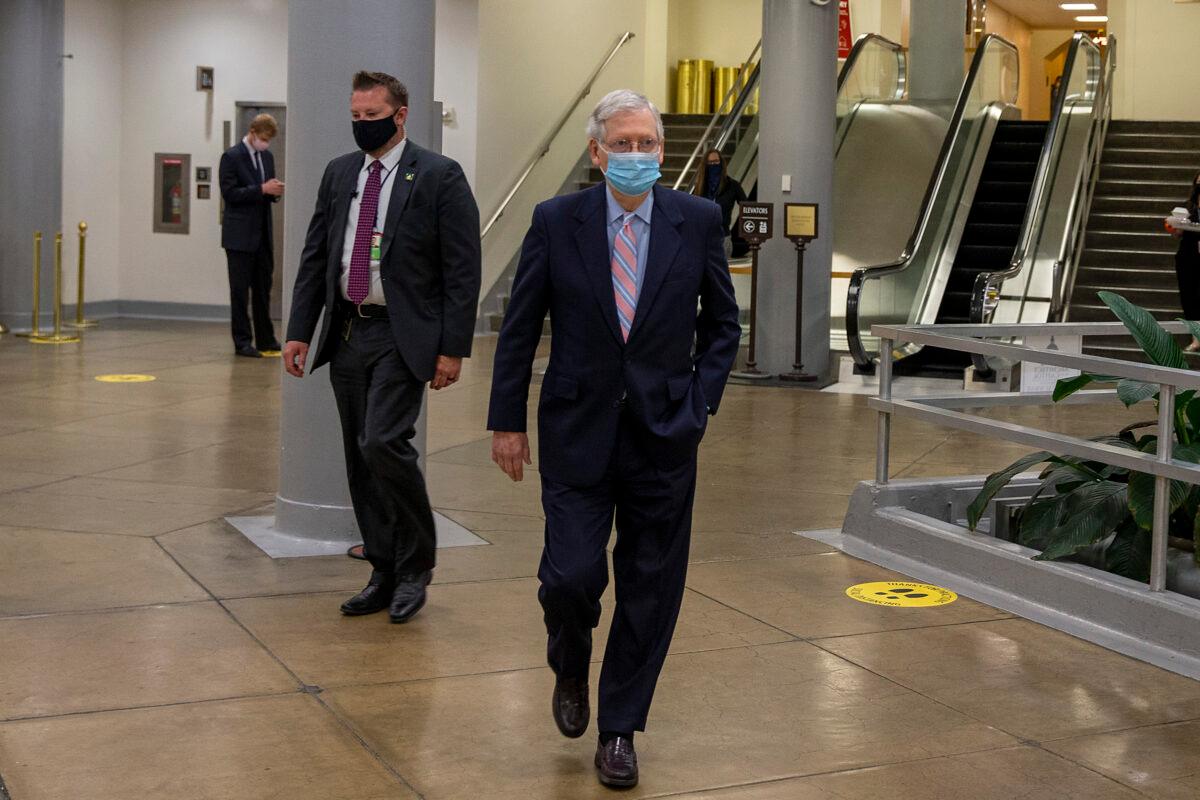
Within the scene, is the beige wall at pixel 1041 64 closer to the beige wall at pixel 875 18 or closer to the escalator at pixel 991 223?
the beige wall at pixel 875 18

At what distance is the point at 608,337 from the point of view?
3.86m

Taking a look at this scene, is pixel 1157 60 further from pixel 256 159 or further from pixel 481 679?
pixel 481 679

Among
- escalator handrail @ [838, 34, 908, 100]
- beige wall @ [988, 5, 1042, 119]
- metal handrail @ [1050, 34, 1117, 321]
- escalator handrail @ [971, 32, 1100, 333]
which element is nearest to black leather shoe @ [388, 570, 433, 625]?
escalator handrail @ [971, 32, 1100, 333]

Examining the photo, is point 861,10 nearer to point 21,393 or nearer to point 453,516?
point 21,393

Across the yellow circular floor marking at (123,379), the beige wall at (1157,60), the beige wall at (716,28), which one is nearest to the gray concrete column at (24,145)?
the yellow circular floor marking at (123,379)

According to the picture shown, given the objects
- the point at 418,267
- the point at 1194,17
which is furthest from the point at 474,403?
the point at 1194,17

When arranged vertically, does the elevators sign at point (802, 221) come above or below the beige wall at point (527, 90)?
below

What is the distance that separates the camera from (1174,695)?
4.80 metres

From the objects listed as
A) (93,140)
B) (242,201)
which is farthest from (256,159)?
(93,140)

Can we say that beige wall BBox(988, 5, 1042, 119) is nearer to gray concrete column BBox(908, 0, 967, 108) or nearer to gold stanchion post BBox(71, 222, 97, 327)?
gray concrete column BBox(908, 0, 967, 108)

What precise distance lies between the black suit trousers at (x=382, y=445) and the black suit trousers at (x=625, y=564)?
4.50 ft

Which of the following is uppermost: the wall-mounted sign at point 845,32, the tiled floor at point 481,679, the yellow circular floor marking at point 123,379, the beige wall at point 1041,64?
the beige wall at point 1041,64

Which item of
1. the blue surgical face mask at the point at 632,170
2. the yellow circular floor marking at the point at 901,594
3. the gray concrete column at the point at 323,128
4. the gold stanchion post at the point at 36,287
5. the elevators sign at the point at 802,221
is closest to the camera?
the blue surgical face mask at the point at 632,170

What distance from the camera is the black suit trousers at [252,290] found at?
45.8 ft
